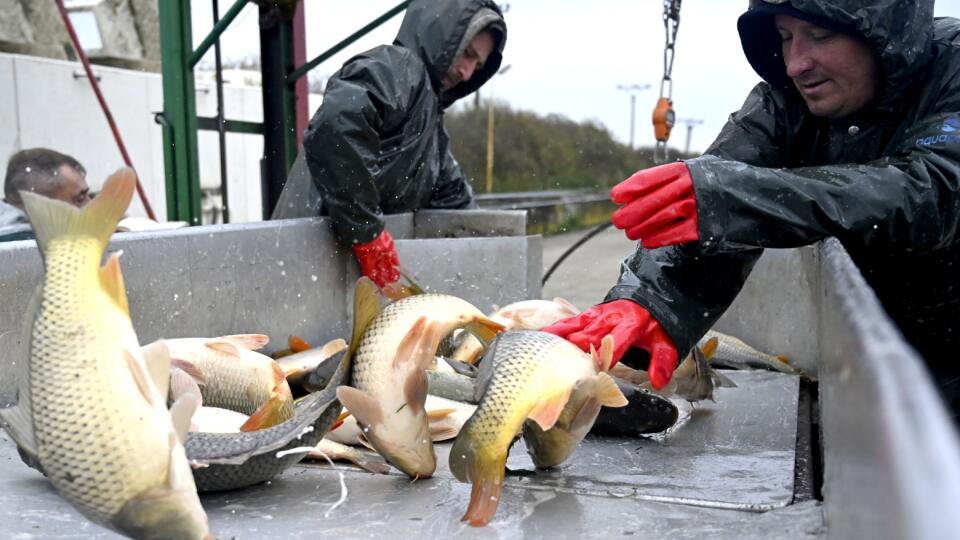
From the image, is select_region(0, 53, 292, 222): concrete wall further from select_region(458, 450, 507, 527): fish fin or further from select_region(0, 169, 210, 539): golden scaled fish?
select_region(458, 450, 507, 527): fish fin

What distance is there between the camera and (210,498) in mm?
2770

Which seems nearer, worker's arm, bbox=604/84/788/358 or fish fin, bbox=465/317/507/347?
fish fin, bbox=465/317/507/347

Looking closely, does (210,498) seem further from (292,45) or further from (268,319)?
(292,45)

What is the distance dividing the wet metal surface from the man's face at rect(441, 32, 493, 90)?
357 centimetres

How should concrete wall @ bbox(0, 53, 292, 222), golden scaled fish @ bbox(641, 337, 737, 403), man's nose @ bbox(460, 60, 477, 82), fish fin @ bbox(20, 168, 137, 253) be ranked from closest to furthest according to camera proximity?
fish fin @ bbox(20, 168, 137, 253), golden scaled fish @ bbox(641, 337, 737, 403), man's nose @ bbox(460, 60, 477, 82), concrete wall @ bbox(0, 53, 292, 222)

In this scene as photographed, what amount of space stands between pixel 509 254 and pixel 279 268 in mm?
1783

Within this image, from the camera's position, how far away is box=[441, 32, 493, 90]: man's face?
6.40m

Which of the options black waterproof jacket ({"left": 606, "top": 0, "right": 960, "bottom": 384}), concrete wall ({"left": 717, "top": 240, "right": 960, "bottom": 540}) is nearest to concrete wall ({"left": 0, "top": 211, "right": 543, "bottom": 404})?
black waterproof jacket ({"left": 606, "top": 0, "right": 960, "bottom": 384})

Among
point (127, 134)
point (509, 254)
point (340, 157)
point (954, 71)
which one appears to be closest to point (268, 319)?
point (340, 157)

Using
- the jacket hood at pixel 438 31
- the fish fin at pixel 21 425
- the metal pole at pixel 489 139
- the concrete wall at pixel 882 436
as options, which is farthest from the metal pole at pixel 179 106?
the metal pole at pixel 489 139

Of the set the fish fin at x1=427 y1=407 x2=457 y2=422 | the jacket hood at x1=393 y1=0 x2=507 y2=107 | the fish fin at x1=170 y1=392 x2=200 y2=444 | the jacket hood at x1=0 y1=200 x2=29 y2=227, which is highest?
the jacket hood at x1=393 y1=0 x2=507 y2=107

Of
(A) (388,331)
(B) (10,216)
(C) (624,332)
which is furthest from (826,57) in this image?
(B) (10,216)

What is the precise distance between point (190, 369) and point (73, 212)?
1.24 m

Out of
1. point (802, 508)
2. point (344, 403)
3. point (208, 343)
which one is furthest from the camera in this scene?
point (208, 343)
